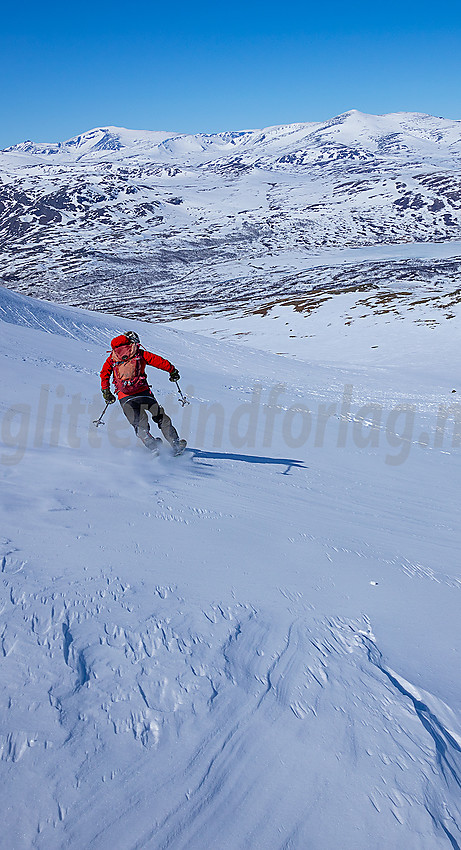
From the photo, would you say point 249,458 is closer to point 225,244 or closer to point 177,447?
point 177,447

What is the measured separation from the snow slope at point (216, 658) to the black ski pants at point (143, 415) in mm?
421

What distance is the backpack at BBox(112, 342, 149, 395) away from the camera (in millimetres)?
7148

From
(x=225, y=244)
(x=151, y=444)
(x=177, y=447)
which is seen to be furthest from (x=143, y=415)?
(x=225, y=244)

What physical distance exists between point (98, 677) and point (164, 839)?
2.92ft

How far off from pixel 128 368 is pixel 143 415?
750 millimetres

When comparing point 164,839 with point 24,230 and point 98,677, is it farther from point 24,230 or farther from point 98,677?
point 24,230

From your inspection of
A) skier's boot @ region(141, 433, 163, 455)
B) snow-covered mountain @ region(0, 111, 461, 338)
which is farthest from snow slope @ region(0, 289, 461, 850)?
snow-covered mountain @ region(0, 111, 461, 338)

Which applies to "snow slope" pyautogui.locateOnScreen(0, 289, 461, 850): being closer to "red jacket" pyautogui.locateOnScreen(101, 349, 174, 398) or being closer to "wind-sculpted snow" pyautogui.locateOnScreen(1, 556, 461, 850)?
"wind-sculpted snow" pyautogui.locateOnScreen(1, 556, 461, 850)

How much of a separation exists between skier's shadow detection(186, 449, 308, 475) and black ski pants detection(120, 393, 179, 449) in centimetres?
83

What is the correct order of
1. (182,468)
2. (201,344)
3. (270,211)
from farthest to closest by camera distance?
1. (270,211)
2. (201,344)
3. (182,468)

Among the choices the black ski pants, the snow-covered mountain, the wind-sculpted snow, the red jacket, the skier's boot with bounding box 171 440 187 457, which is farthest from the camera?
the snow-covered mountain

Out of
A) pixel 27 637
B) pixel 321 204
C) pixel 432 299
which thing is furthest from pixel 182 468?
pixel 321 204

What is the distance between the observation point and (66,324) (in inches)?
786

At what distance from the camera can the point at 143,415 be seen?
24.2 feet
